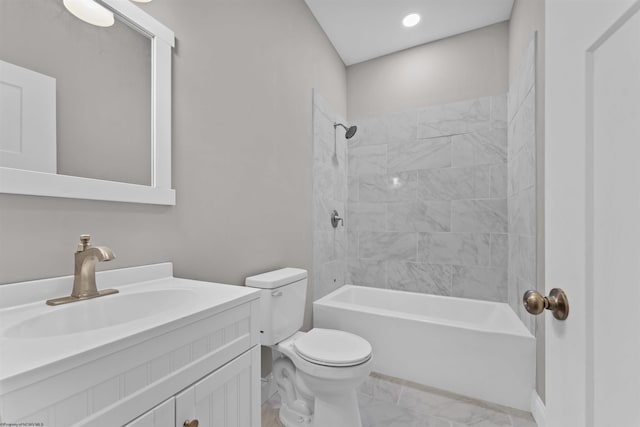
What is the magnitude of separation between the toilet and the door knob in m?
0.97

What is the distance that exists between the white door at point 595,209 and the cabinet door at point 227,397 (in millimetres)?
816

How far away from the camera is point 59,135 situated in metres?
0.91

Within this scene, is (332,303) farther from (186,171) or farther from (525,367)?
(186,171)

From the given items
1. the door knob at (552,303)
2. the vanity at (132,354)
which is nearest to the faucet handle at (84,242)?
the vanity at (132,354)

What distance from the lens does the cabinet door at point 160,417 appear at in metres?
0.64

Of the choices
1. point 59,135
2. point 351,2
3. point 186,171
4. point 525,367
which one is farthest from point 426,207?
point 59,135

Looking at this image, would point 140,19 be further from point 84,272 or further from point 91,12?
point 84,272

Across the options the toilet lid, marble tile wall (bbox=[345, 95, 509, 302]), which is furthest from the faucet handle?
marble tile wall (bbox=[345, 95, 509, 302])

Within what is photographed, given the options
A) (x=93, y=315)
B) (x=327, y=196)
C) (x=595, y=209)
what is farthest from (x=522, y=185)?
(x=93, y=315)

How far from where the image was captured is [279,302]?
1585mm

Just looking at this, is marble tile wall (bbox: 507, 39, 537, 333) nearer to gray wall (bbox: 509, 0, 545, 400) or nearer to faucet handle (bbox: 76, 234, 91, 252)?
gray wall (bbox: 509, 0, 545, 400)

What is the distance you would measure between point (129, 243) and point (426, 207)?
2.35 meters

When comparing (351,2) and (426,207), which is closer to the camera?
(351,2)

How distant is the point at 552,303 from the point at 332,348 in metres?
1.18
